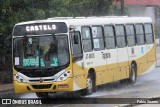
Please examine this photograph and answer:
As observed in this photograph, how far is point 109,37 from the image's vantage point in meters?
20.8

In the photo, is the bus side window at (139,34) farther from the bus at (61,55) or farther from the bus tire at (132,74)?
the bus at (61,55)

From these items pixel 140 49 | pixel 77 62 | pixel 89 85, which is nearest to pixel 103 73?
pixel 89 85

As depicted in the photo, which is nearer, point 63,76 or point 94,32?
point 63,76

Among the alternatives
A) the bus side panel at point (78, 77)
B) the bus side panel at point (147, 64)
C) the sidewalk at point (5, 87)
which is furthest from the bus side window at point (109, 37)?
the sidewalk at point (5, 87)

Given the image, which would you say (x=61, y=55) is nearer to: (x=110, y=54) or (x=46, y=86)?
(x=46, y=86)

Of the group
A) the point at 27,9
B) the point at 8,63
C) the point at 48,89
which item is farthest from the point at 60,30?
the point at 8,63

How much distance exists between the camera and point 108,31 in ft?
68.3

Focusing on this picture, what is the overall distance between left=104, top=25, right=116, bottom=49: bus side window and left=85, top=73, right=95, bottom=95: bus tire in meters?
1.96

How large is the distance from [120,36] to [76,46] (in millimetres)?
4624

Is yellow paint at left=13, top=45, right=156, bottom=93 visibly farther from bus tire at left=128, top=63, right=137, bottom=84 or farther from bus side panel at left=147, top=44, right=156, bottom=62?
bus tire at left=128, top=63, right=137, bottom=84

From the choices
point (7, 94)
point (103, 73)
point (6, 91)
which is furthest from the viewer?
point (6, 91)

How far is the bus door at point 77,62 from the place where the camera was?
17281 millimetres

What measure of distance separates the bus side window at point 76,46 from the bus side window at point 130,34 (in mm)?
5191

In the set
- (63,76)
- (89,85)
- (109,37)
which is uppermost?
(109,37)
